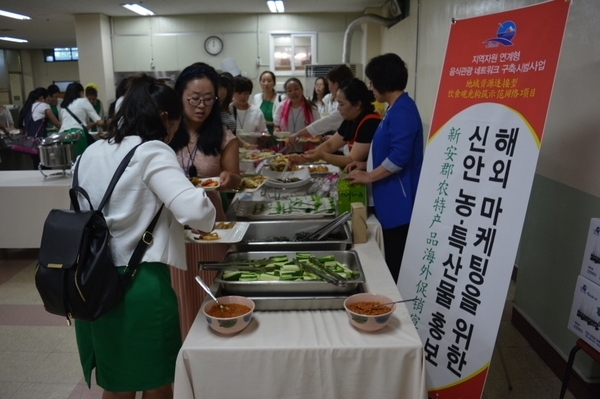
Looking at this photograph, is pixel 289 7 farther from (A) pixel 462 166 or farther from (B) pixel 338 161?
(A) pixel 462 166

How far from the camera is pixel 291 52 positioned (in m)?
8.39

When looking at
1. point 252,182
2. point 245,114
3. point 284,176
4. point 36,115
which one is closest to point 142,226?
point 252,182

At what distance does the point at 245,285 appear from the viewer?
1.38 m

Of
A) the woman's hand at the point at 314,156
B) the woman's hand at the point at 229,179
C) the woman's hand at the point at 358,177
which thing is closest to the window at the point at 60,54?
the woman's hand at the point at 314,156

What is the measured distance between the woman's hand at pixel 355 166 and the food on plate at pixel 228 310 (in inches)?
46.5

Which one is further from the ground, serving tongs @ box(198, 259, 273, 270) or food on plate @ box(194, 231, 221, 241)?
food on plate @ box(194, 231, 221, 241)

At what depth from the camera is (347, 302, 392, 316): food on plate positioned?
1232 millimetres

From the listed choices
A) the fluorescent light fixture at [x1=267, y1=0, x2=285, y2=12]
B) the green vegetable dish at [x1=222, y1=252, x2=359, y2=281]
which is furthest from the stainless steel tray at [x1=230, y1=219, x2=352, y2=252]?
the fluorescent light fixture at [x1=267, y1=0, x2=285, y2=12]

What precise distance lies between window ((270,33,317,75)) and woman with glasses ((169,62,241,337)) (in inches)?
263

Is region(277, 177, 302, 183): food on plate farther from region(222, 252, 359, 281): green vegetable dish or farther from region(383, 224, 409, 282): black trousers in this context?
region(222, 252, 359, 281): green vegetable dish

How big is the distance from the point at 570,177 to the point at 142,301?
6.01ft

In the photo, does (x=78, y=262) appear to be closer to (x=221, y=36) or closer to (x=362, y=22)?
(x=362, y=22)

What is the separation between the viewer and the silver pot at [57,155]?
10.9 ft

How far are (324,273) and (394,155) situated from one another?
87 cm
